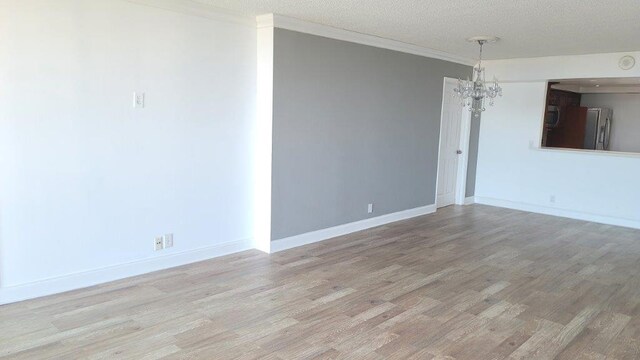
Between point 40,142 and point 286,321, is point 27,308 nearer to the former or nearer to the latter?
point 40,142

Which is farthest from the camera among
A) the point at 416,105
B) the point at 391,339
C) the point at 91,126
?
the point at 416,105

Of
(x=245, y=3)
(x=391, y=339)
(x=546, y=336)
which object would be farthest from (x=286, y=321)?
(x=245, y=3)

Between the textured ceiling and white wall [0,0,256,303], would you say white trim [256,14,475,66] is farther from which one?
white wall [0,0,256,303]

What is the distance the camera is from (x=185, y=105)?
4.12 meters

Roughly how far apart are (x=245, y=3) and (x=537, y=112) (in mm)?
5165

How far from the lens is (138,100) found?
3809 millimetres

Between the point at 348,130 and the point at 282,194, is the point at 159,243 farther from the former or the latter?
the point at 348,130

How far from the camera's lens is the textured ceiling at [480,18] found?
3.79m

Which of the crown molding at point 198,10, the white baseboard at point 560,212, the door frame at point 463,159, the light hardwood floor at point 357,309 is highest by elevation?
the crown molding at point 198,10

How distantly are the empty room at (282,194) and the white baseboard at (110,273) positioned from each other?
0.02 m

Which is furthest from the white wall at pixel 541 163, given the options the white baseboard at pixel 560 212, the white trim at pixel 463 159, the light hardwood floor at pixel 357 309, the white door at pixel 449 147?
the light hardwood floor at pixel 357 309

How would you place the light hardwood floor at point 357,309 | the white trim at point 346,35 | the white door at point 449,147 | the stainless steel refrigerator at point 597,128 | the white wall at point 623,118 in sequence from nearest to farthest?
the light hardwood floor at point 357,309 → the white trim at point 346,35 → the white door at point 449,147 → the stainless steel refrigerator at point 597,128 → the white wall at point 623,118

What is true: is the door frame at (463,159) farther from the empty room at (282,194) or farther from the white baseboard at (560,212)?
the empty room at (282,194)

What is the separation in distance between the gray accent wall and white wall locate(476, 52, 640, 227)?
1219 millimetres
